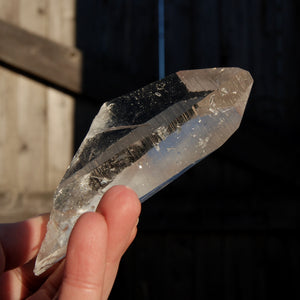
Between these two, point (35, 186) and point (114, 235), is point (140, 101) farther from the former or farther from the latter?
point (35, 186)

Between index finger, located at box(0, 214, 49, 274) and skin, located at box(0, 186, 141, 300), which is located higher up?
skin, located at box(0, 186, 141, 300)

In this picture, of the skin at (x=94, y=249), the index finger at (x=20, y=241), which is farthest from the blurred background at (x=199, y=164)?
the skin at (x=94, y=249)

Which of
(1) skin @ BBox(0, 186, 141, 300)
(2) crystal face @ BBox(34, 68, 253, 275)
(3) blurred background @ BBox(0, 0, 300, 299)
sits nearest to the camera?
(1) skin @ BBox(0, 186, 141, 300)

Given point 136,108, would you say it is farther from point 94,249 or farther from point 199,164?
point 199,164

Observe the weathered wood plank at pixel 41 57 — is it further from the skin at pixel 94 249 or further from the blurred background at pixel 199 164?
the skin at pixel 94 249

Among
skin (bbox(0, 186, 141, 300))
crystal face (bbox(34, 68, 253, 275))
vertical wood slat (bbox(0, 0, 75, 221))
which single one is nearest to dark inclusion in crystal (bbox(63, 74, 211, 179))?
crystal face (bbox(34, 68, 253, 275))

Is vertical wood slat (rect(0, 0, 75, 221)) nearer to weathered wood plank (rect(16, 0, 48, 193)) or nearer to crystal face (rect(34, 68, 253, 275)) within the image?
weathered wood plank (rect(16, 0, 48, 193))
